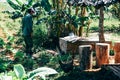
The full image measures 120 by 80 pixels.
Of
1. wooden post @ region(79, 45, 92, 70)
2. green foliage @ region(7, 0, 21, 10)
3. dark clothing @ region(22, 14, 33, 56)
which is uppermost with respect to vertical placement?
green foliage @ region(7, 0, 21, 10)

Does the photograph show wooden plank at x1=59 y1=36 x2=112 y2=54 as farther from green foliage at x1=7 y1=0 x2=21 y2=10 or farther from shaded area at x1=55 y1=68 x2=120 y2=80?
green foliage at x1=7 y1=0 x2=21 y2=10

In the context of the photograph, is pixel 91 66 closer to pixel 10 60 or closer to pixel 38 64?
pixel 38 64

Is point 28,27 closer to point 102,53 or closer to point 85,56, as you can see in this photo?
point 85,56

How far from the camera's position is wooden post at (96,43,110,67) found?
927 centimetres

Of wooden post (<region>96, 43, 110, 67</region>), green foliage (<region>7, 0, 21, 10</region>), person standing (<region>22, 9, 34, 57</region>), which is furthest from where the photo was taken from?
green foliage (<region>7, 0, 21, 10</region>)

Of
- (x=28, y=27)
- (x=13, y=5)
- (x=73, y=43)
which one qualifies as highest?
(x=13, y=5)

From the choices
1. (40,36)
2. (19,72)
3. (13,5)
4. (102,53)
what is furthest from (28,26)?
(19,72)

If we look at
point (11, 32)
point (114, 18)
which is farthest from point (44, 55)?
point (114, 18)

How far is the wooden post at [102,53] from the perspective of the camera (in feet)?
30.4

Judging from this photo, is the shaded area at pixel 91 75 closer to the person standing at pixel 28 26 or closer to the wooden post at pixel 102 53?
the wooden post at pixel 102 53

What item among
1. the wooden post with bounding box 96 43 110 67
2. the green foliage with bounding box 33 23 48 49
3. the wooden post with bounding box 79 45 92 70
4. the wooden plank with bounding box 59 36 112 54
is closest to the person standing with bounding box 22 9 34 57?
the wooden plank with bounding box 59 36 112 54

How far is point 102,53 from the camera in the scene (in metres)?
9.32

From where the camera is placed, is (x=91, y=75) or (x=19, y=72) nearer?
(x=19, y=72)

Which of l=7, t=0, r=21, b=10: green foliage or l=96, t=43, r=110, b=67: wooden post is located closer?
l=96, t=43, r=110, b=67: wooden post
